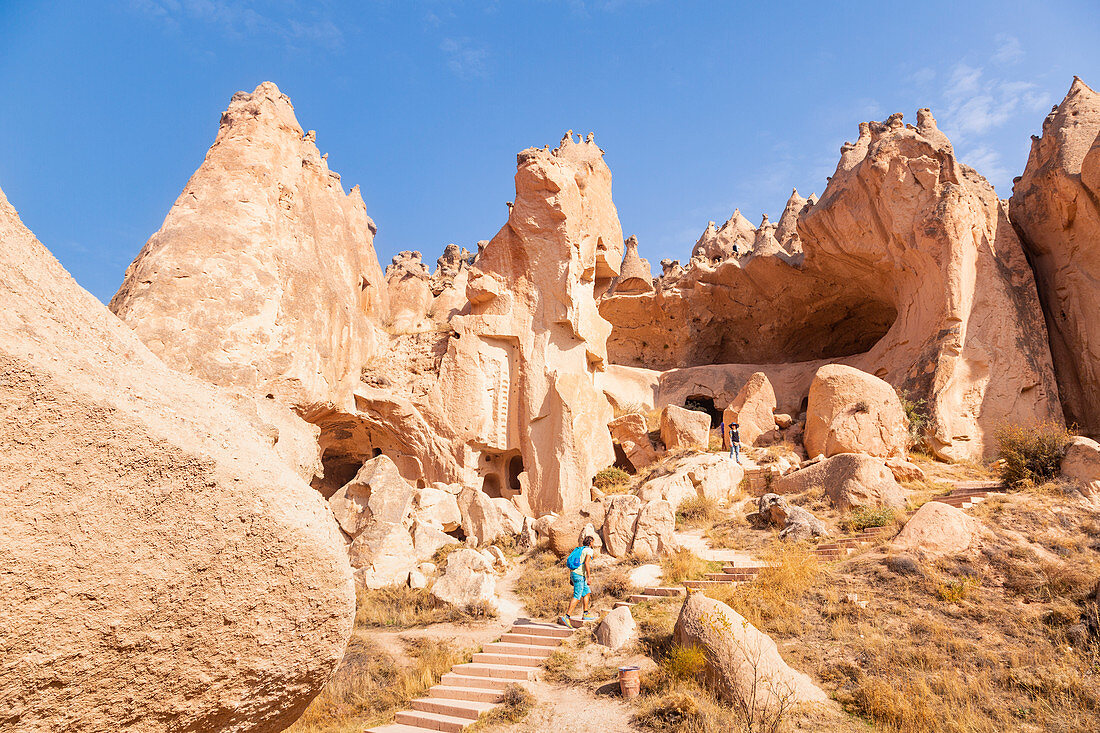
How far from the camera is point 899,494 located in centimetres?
1056

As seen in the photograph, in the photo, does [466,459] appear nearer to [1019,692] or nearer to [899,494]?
[899,494]

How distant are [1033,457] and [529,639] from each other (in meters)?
8.62

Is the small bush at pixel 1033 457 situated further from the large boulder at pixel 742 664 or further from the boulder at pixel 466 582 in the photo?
the boulder at pixel 466 582

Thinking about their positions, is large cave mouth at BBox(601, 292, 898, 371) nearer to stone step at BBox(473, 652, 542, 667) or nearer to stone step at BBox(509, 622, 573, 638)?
stone step at BBox(509, 622, 573, 638)

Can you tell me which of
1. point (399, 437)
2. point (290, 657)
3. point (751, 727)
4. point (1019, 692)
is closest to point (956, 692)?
point (1019, 692)

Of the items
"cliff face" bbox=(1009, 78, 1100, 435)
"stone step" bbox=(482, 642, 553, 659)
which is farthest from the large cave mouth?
"stone step" bbox=(482, 642, 553, 659)

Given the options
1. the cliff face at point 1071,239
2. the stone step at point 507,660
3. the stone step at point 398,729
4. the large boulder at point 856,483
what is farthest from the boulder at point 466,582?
the cliff face at point 1071,239

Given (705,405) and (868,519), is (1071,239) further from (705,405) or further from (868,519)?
(868,519)

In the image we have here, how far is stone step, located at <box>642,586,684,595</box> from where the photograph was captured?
8328 mm

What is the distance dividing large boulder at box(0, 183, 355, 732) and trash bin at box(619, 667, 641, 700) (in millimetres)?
4144

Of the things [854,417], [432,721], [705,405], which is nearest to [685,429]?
[854,417]

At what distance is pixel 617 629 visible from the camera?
23.2 ft

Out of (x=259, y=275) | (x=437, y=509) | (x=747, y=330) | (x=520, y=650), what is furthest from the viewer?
(x=747, y=330)

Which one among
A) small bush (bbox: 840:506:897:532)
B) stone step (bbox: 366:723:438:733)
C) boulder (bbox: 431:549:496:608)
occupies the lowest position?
stone step (bbox: 366:723:438:733)
